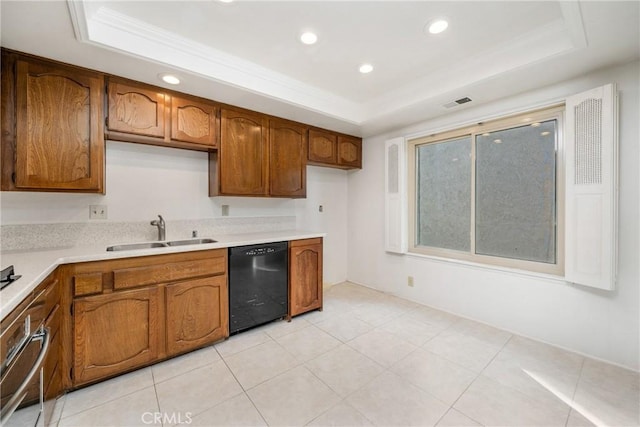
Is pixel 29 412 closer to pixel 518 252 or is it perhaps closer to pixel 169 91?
pixel 169 91

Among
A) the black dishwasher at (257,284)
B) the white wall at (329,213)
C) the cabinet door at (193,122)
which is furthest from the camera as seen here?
the white wall at (329,213)

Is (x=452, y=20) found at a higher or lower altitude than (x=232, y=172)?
higher

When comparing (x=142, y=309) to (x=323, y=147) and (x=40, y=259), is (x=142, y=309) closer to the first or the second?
(x=40, y=259)

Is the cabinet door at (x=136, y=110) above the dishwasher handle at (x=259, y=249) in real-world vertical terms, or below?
above

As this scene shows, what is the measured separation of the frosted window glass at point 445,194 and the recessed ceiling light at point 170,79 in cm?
280

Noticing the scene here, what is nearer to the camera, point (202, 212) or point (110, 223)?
point (110, 223)

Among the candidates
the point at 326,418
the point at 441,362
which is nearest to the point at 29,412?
the point at 326,418

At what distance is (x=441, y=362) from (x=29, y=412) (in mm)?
2444

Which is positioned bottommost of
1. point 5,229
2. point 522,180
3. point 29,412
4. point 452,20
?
point 29,412

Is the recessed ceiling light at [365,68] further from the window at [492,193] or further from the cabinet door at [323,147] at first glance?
the window at [492,193]

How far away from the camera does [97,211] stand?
232cm

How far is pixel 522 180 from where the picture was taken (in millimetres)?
2627

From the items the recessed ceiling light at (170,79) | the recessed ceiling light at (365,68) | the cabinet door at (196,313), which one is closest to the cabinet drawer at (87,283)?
the cabinet door at (196,313)

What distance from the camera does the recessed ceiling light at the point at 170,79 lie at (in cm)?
215
